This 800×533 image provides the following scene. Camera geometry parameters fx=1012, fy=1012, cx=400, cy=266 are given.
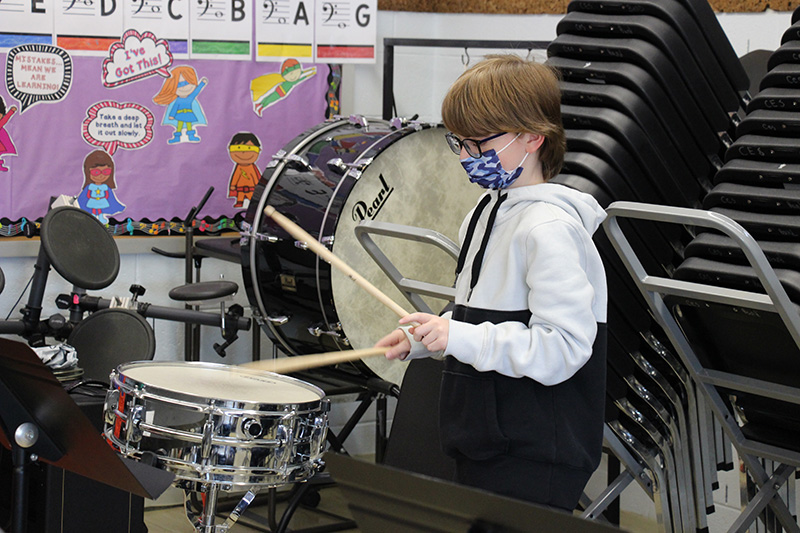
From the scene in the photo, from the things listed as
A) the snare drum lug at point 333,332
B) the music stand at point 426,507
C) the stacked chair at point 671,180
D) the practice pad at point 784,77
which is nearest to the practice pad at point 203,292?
the snare drum lug at point 333,332

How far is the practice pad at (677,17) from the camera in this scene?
2.26 metres

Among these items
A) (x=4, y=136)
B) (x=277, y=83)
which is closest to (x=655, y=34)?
(x=277, y=83)

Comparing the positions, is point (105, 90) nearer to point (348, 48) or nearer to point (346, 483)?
point (348, 48)

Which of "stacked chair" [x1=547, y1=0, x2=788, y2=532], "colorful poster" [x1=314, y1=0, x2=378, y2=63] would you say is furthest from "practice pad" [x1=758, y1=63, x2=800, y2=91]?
"colorful poster" [x1=314, y1=0, x2=378, y2=63]

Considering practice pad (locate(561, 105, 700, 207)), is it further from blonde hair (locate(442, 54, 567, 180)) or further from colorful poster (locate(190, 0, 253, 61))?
colorful poster (locate(190, 0, 253, 61))

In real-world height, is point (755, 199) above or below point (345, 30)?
below

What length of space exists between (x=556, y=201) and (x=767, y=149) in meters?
0.70

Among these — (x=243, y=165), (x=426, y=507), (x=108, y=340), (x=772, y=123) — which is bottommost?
(x=108, y=340)

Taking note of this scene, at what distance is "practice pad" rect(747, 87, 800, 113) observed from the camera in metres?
2.13

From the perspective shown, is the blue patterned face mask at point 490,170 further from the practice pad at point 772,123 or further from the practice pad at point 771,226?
the practice pad at point 772,123

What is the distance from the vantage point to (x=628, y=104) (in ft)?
7.24

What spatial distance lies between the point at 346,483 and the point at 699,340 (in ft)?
3.52

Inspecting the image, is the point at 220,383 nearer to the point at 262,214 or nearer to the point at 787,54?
the point at 262,214

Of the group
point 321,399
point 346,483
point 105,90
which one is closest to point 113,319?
point 105,90
